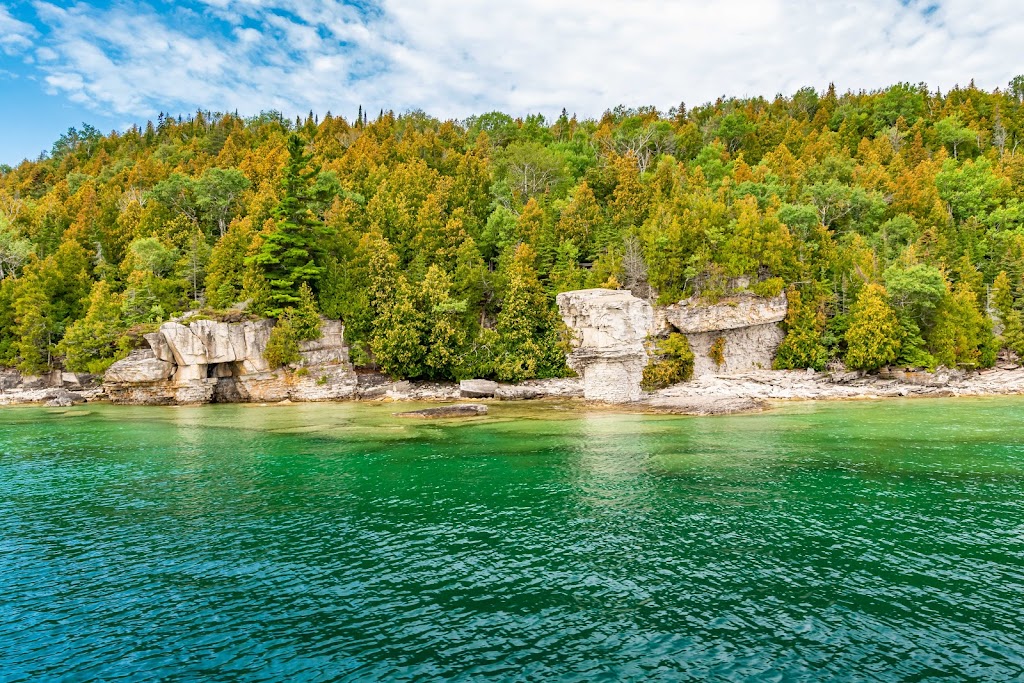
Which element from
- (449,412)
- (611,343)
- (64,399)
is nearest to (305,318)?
(449,412)

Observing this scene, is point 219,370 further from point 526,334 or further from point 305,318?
point 526,334

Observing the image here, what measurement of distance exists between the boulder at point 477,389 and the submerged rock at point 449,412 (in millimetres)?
9534

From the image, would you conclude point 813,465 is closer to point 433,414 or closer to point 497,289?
point 433,414

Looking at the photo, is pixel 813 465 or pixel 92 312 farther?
pixel 92 312

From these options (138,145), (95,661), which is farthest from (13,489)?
(138,145)

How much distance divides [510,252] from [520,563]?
54.0 m

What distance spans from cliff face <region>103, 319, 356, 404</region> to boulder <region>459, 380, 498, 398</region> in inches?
455

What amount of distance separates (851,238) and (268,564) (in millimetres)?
70238

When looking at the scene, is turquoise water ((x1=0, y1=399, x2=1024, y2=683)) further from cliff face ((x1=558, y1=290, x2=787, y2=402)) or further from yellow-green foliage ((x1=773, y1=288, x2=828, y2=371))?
yellow-green foliage ((x1=773, y1=288, x2=828, y2=371))

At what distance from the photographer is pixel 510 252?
66.8 m

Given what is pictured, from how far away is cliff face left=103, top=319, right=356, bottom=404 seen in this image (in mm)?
55906

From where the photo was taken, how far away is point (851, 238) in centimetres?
6675

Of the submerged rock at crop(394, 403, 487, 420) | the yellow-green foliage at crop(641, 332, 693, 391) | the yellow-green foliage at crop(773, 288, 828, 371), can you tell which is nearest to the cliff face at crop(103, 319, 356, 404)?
the submerged rock at crop(394, 403, 487, 420)

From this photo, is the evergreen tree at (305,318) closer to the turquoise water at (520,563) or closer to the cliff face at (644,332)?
the cliff face at (644,332)
